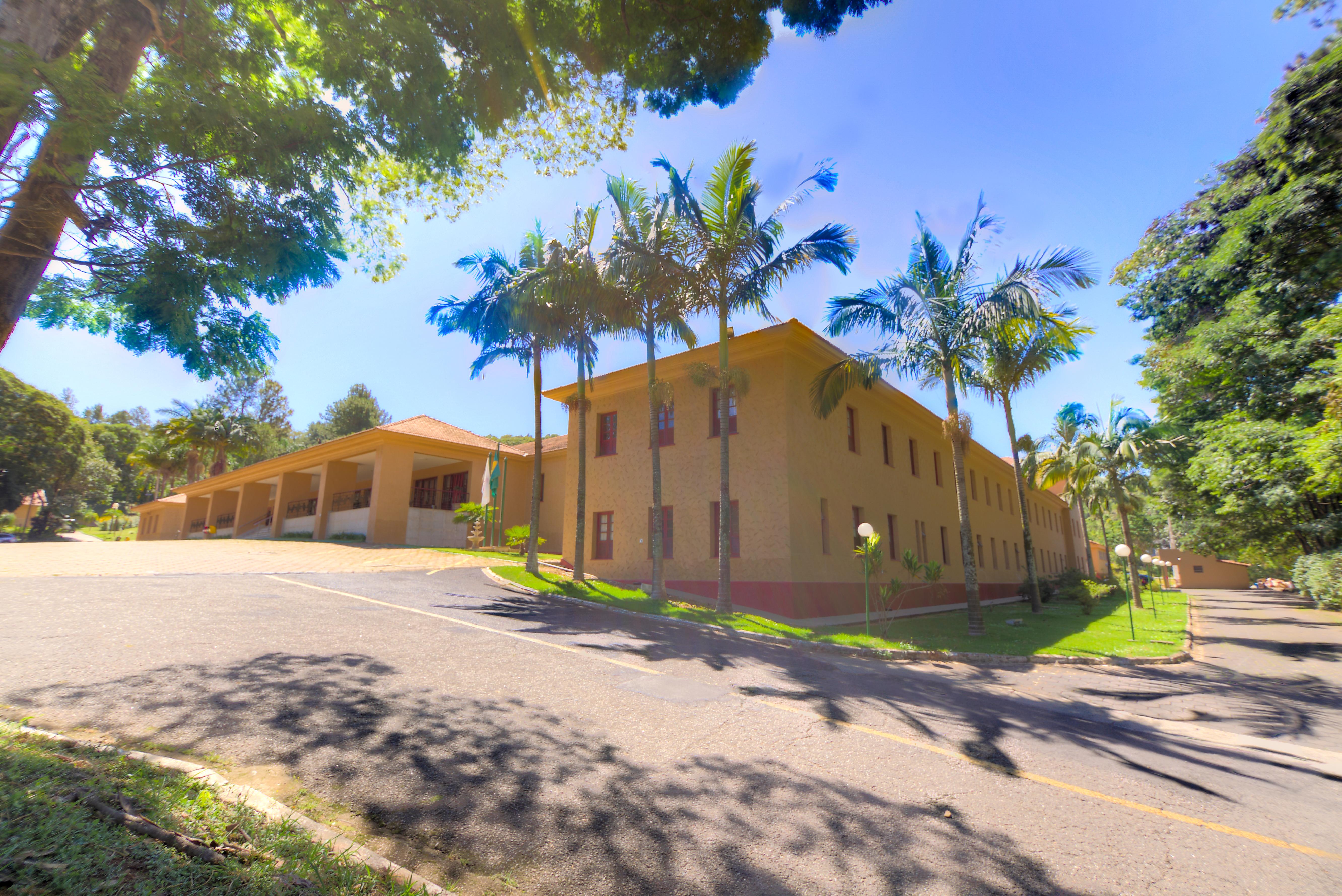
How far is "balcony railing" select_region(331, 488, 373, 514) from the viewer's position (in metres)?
29.8

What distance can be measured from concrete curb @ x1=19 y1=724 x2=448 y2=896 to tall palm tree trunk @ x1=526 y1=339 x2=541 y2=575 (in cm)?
1256

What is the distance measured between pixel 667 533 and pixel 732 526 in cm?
261

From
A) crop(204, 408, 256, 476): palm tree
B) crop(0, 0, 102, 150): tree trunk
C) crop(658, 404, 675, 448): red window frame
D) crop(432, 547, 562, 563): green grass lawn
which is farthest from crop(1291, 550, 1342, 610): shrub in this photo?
crop(204, 408, 256, 476): palm tree

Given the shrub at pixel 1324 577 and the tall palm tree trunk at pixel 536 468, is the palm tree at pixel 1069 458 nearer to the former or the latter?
the shrub at pixel 1324 577

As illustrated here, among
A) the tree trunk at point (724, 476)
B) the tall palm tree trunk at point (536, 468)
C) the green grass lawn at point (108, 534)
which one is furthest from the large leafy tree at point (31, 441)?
the tree trunk at point (724, 476)

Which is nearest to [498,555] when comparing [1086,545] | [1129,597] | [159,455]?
[1129,597]

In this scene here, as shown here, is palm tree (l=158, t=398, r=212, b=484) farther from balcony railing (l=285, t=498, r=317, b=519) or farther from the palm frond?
the palm frond

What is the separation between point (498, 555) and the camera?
2353cm

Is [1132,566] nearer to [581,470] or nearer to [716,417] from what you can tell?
[716,417]

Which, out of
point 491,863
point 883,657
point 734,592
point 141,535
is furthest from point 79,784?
point 141,535

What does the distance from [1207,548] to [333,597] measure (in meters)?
36.4

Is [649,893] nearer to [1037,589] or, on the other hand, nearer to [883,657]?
[883,657]

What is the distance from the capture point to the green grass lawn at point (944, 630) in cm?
1233

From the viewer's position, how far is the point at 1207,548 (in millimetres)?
26797
